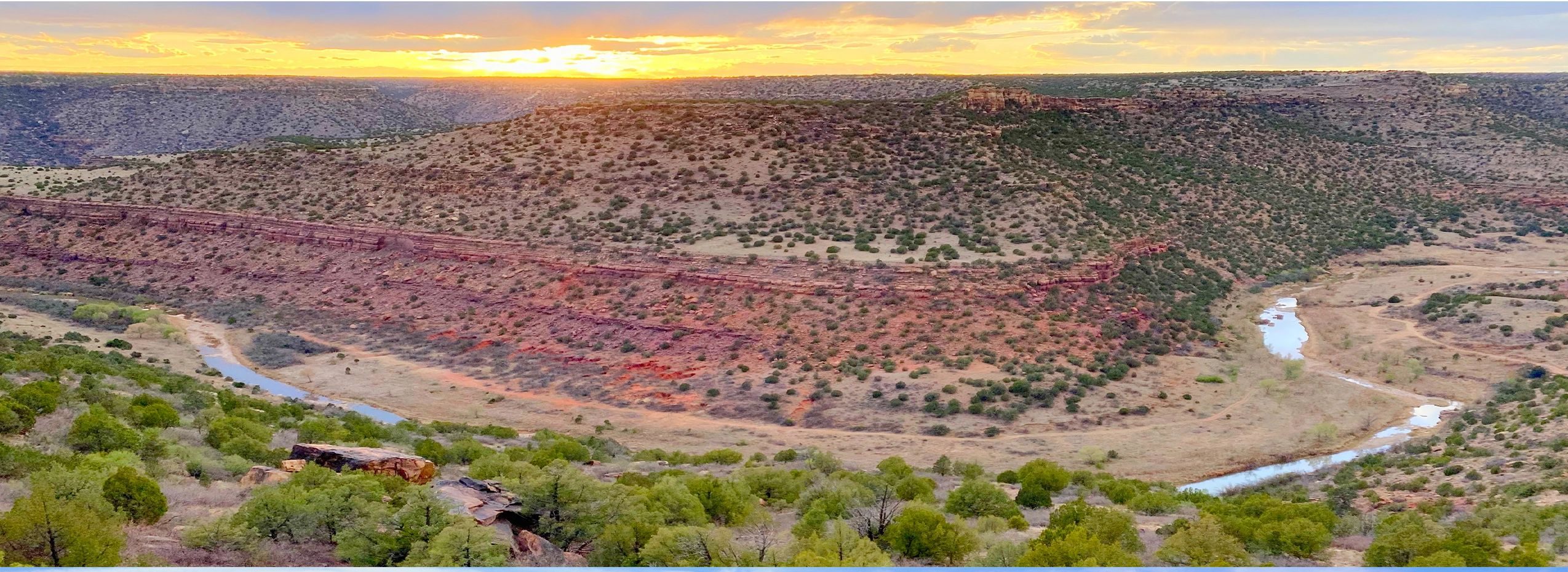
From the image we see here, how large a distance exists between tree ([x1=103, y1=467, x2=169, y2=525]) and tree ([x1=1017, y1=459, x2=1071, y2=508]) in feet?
45.2

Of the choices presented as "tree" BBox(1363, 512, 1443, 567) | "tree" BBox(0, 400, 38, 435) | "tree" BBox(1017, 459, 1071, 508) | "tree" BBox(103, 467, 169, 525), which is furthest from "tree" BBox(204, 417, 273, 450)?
"tree" BBox(1363, 512, 1443, 567)

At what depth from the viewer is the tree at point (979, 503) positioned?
1777cm

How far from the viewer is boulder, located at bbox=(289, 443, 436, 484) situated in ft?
58.0

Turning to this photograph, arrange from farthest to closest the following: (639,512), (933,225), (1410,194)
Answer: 1. (1410,194)
2. (933,225)
3. (639,512)

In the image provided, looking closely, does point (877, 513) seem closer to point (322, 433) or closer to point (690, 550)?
point (690, 550)

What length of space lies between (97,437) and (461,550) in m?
9.86

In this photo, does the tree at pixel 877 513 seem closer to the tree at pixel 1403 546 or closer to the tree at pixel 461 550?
the tree at pixel 461 550

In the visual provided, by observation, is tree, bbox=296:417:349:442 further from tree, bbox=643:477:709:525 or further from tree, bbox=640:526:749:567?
tree, bbox=640:526:749:567

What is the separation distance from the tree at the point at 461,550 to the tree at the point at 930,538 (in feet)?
16.9

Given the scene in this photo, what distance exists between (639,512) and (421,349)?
26470 mm

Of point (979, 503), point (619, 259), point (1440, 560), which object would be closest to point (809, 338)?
point (619, 259)

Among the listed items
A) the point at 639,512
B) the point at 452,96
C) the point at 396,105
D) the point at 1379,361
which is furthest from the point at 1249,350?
the point at 452,96

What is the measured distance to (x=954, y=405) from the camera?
30.0 meters

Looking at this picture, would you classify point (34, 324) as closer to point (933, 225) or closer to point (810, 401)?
point (810, 401)
